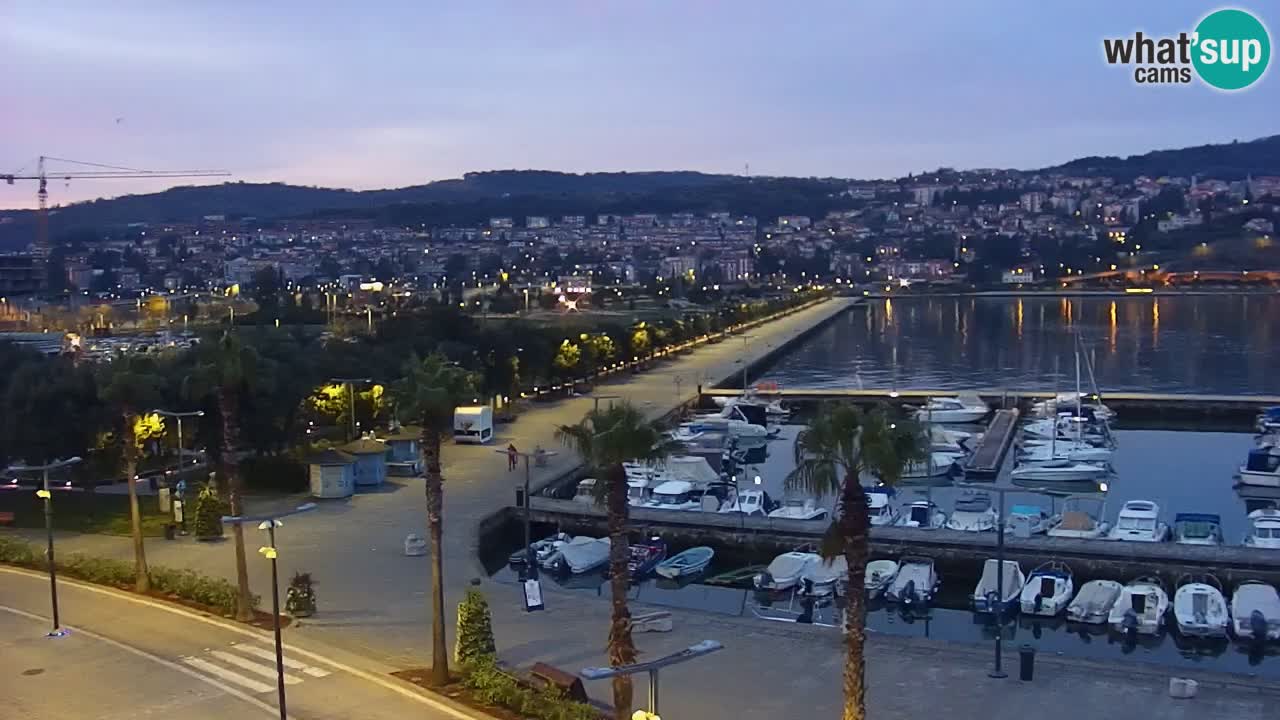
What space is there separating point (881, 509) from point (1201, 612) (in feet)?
21.7

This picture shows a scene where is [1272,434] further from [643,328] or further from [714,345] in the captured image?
[714,345]

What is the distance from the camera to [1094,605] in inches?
701

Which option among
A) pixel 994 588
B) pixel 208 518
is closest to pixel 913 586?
pixel 994 588

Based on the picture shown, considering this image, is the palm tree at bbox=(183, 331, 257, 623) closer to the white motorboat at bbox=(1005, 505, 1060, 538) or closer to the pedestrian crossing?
the pedestrian crossing

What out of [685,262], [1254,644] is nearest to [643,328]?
[1254,644]

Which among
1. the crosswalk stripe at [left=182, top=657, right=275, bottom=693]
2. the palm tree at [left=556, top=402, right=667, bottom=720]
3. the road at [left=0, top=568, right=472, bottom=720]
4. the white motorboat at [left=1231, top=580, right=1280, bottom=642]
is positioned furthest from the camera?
the white motorboat at [left=1231, top=580, right=1280, bottom=642]

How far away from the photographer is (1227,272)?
14088 cm

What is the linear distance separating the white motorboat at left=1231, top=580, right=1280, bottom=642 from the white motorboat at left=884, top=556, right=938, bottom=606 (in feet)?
14.2

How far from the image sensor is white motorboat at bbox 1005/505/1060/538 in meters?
21.7

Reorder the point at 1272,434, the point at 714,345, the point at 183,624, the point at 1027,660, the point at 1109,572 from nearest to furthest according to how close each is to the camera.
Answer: the point at 1027,660 < the point at 183,624 < the point at 1109,572 < the point at 1272,434 < the point at 714,345

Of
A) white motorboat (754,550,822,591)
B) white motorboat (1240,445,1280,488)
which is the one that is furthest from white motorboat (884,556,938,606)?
white motorboat (1240,445,1280,488)

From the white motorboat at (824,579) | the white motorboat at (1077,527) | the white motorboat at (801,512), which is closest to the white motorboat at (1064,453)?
the white motorboat at (1077,527)

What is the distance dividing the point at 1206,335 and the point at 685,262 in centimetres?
11281

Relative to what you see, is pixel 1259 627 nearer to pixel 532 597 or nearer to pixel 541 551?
pixel 532 597
